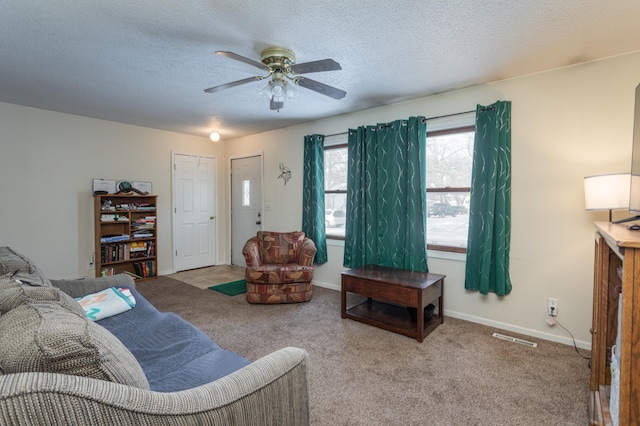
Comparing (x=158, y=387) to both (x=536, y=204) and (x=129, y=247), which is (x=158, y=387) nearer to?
(x=536, y=204)

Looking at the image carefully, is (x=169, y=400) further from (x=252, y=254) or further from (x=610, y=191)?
(x=252, y=254)

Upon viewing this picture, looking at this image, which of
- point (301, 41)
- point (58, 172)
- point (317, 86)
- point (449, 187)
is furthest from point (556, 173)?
point (58, 172)

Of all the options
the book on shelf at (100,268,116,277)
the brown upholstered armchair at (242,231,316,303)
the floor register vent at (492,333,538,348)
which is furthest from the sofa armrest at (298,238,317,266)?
the book on shelf at (100,268,116,277)

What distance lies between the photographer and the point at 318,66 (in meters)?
2.14

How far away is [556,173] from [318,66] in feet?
7.47

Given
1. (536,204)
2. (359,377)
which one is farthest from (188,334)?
(536,204)

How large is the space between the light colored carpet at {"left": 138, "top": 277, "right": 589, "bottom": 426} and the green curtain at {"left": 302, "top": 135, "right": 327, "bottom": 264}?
1.11 m

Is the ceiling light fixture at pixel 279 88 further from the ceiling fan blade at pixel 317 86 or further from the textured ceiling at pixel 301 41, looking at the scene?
the textured ceiling at pixel 301 41

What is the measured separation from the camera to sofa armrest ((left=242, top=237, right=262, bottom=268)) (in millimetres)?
3820

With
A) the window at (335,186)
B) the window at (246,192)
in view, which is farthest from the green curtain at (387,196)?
the window at (246,192)

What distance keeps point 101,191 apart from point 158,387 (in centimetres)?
411

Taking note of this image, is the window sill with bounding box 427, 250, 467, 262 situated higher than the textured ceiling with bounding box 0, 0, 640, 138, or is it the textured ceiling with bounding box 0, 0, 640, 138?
the textured ceiling with bounding box 0, 0, 640, 138

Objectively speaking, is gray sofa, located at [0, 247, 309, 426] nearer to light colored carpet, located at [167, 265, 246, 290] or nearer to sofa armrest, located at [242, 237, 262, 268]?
sofa armrest, located at [242, 237, 262, 268]

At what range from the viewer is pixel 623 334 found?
42.8 inches
